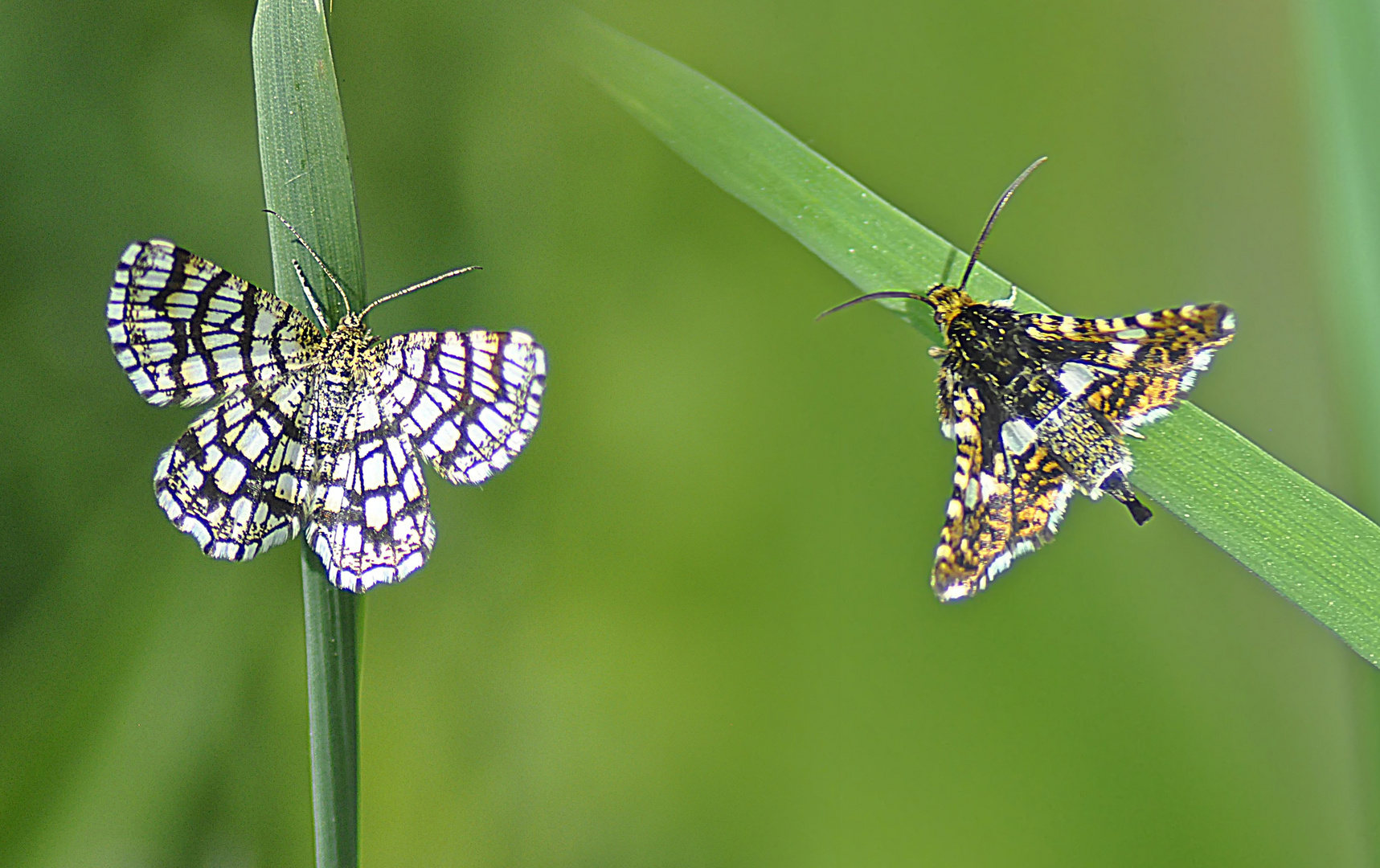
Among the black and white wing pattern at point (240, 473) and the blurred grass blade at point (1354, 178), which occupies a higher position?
the blurred grass blade at point (1354, 178)

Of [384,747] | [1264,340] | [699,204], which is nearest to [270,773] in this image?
[384,747]

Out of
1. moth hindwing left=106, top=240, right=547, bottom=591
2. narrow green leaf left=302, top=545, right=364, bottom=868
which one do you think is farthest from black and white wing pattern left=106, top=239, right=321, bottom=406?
narrow green leaf left=302, top=545, right=364, bottom=868

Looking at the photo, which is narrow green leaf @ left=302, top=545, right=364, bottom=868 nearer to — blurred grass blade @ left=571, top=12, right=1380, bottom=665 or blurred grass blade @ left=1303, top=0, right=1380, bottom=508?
blurred grass blade @ left=571, top=12, right=1380, bottom=665

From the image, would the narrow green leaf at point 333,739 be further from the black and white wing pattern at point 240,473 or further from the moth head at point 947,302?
the moth head at point 947,302

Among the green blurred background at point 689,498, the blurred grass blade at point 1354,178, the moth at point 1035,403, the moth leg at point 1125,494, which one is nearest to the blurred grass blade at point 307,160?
the green blurred background at point 689,498

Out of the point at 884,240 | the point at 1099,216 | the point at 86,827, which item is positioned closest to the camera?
the point at 884,240

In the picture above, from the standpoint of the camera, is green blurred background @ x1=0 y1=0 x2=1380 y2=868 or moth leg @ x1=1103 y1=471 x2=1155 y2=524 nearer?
moth leg @ x1=1103 y1=471 x2=1155 y2=524

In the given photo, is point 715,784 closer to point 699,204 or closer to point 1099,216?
point 699,204
